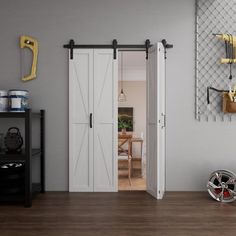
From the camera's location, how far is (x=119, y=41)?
4402 mm

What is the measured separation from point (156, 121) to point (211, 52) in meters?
1.28

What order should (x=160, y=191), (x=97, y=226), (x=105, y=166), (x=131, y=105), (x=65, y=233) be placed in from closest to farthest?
1. (x=65, y=233)
2. (x=97, y=226)
3. (x=160, y=191)
4. (x=105, y=166)
5. (x=131, y=105)

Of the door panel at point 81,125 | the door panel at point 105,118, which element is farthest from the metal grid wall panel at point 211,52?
the door panel at point 81,125

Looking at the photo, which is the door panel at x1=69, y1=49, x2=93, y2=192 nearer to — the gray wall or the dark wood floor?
the gray wall

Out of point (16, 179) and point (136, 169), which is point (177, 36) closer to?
point (16, 179)

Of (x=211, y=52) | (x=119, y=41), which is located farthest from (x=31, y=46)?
(x=211, y=52)

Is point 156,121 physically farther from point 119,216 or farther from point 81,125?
point 119,216

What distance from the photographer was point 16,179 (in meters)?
3.87

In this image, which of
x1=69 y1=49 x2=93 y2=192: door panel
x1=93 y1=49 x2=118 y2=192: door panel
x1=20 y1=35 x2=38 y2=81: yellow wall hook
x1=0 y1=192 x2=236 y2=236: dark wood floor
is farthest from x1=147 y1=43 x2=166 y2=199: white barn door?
x1=20 y1=35 x2=38 y2=81: yellow wall hook

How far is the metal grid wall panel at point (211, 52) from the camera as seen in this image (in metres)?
4.39

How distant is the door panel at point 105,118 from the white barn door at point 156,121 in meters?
0.46

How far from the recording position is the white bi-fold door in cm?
438

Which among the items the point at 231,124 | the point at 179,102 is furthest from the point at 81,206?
the point at 231,124

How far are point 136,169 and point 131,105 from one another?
2.55 m
